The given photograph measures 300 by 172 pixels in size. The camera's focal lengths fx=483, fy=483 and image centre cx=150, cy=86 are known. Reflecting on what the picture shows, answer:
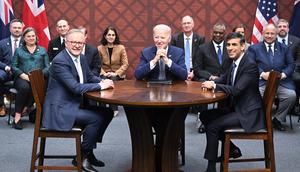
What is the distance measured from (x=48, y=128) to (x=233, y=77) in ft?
5.00

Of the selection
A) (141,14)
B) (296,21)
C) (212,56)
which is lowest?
(212,56)

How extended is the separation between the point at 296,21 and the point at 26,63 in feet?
13.2

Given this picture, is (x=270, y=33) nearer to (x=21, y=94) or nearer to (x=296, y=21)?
(x=296, y=21)

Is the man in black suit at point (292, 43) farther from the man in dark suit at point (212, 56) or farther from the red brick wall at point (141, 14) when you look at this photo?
the red brick wall at point (141, 14)

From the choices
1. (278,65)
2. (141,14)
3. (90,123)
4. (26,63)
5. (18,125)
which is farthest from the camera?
(141,14)

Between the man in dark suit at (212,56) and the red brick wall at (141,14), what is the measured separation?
1419mm

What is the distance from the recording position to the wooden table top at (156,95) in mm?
3277

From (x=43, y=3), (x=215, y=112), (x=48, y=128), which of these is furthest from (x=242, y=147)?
(x=43, y=3)

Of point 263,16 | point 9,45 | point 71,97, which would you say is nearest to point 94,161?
point 71,97

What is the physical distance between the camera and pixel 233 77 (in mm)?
3922

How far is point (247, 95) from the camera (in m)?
3.77

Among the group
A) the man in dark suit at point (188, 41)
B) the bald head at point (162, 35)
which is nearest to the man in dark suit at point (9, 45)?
the man in dark suit at point (188, 41)

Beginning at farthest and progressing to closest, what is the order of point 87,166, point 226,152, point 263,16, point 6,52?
point 263,16 < point 6,52 < point 87,166 < point 226,152

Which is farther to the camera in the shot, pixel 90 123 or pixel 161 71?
pixel 161 71
